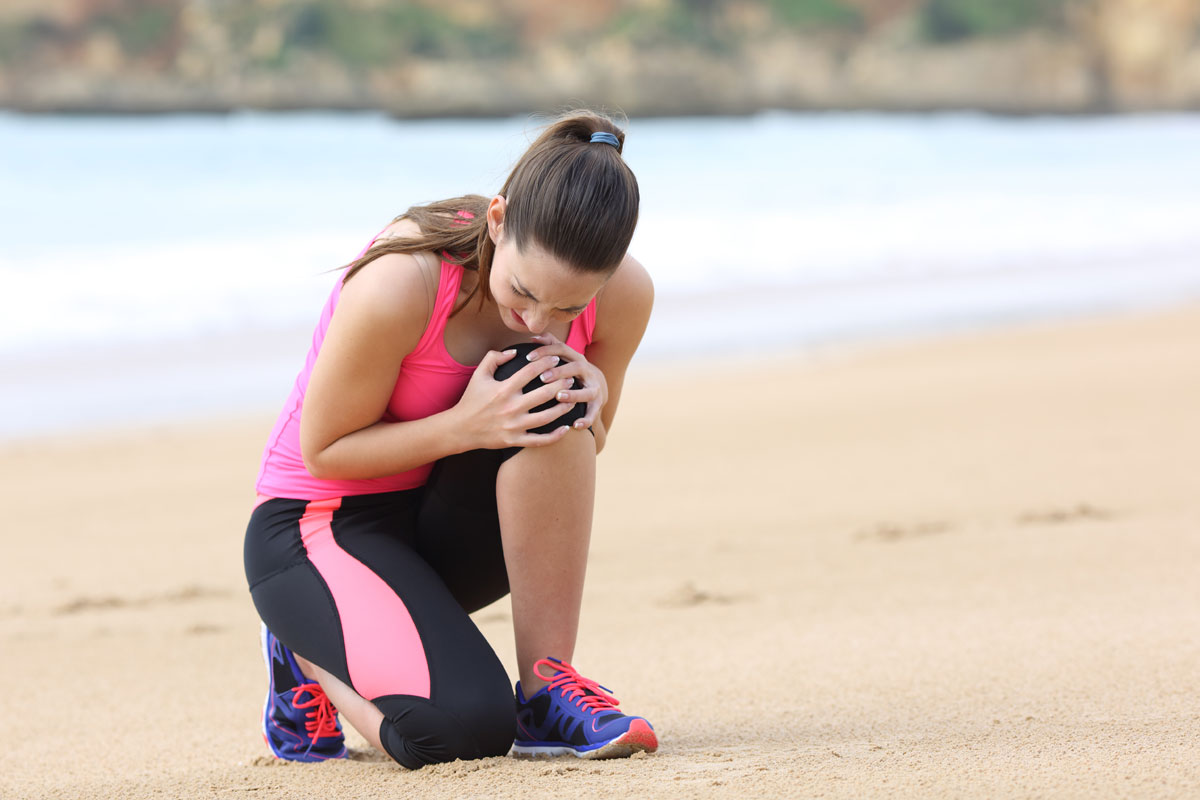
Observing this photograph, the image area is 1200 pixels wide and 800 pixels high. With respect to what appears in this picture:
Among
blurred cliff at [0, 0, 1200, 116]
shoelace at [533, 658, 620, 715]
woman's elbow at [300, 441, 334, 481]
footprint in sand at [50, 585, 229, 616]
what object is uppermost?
blurred cliff at [0, 0, 1200, 116]

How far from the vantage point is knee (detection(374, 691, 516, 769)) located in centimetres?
182

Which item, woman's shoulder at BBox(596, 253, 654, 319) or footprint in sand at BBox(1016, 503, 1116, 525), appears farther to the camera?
footprint in sand at BBox(1016, 503, 1116, 525)

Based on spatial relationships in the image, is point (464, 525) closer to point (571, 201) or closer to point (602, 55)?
point (571, 201)

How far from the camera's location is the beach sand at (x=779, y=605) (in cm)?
176

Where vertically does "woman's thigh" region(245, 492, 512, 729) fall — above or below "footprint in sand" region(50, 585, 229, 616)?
above

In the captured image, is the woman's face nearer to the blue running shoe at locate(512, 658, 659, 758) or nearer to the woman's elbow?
the woman's elbow

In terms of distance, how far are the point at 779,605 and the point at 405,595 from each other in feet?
3.86

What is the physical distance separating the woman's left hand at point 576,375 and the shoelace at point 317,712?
615mm

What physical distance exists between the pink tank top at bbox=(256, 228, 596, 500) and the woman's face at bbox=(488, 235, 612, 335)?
98 millimetres

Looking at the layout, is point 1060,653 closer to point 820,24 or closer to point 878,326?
point 878,326

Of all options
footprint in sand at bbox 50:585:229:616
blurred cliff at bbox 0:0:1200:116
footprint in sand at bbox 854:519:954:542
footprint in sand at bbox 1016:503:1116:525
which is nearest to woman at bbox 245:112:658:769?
footprint in sand at bbox 50:585:229:616

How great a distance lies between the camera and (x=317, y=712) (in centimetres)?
200

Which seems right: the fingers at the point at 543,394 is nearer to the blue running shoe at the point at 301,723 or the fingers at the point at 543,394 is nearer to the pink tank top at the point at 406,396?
the pink tank top at the point at 406,396

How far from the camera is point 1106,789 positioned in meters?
1.44
